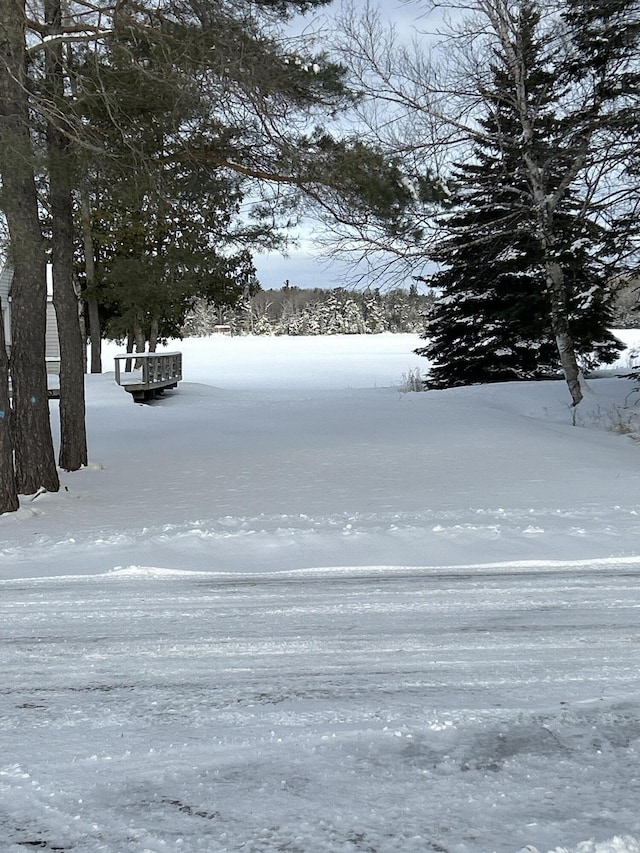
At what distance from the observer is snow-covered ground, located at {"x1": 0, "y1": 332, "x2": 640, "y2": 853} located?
2.38 metres

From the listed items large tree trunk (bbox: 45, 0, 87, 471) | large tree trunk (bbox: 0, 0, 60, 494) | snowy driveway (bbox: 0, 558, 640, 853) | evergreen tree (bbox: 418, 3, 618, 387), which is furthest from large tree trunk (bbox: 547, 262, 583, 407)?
snowy driveway (bbox: 0, 558, 640, 853)

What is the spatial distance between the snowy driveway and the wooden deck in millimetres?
16003

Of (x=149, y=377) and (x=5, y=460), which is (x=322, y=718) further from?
(x=149, y=377)

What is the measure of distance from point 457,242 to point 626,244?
151 inches

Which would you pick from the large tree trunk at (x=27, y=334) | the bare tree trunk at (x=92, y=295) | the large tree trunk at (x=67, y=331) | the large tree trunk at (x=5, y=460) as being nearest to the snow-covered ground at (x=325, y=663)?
the large tree trunk at (x=5, y=460)

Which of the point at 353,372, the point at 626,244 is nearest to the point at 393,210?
the point at 626,244

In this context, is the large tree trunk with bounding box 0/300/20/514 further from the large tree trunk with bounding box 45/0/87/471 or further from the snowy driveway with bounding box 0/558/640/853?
the snowy driveway with bounding box 0/558/640/853

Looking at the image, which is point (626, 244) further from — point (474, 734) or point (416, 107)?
point (474, 734)

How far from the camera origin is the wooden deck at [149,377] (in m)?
20.6

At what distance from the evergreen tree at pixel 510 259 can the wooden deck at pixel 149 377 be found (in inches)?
303

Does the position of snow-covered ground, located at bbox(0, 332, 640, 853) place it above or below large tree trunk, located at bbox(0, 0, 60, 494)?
below

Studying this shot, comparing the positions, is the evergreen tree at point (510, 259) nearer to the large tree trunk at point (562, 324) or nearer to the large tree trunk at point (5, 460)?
the large tree trunk at point (562, 324)

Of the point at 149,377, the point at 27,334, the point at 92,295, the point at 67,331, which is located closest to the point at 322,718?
the point at 27,334

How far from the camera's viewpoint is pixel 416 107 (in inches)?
587
